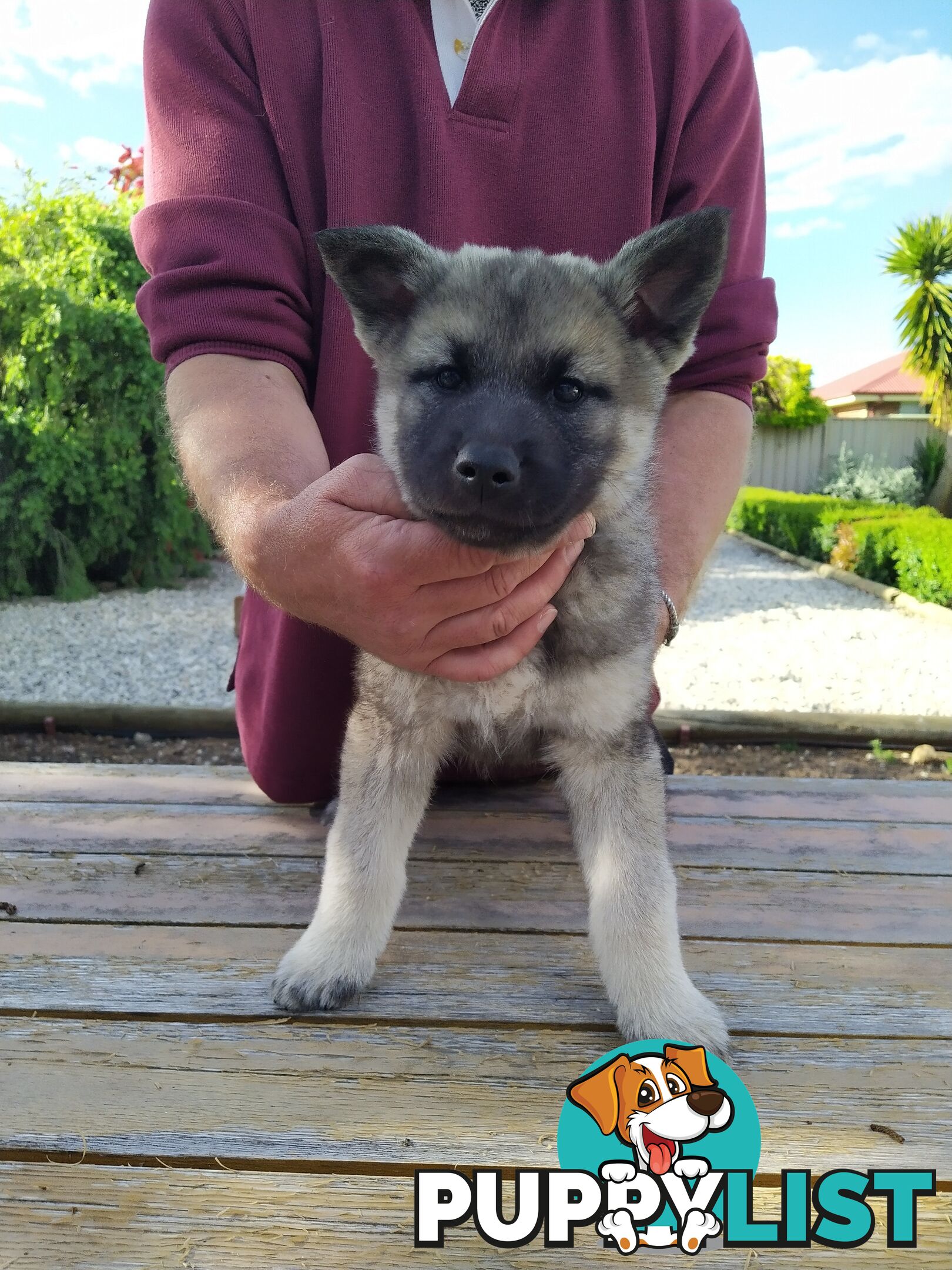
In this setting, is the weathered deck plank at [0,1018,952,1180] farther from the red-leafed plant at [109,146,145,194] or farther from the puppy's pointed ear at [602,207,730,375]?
the red-leafed plant at [109,146,145,194]

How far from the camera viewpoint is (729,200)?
312 centimetres

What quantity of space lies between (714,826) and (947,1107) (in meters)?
1.40

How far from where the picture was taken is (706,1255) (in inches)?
56.5

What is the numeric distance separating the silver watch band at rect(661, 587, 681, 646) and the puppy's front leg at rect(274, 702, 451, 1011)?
79 centimetres

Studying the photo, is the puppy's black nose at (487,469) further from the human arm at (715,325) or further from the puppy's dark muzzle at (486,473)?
Answer: the human arm at (715,325)

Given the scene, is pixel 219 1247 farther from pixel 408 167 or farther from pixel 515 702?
pixel 408 167

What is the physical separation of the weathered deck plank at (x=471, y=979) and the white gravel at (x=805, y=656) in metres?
4.18

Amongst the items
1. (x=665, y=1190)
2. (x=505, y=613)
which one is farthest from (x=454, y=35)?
(x=665, y=1190)

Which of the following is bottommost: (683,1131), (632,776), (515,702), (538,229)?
(683,1131)

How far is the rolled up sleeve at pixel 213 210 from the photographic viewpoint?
2.58 meters

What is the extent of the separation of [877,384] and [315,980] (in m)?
40.0

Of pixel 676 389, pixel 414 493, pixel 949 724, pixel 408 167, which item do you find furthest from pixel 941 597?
pixel 414 493

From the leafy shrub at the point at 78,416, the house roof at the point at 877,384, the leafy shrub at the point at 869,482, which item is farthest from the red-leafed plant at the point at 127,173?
the house roof at the point at 877,384

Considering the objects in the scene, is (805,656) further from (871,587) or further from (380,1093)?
(380,1093)
